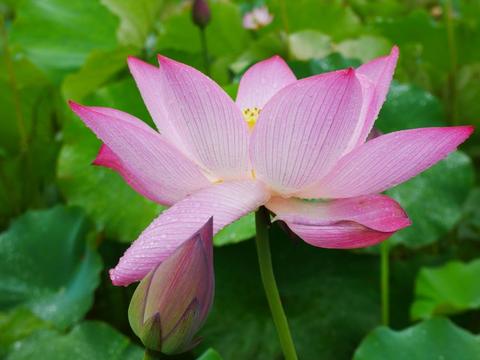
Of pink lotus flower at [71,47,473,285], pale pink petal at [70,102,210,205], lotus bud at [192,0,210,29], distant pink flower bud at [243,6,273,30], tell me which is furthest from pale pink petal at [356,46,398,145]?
distant pink flower bud at [243,6,273,30]

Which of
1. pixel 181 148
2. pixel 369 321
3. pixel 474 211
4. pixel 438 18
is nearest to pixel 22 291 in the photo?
pixel 369 321

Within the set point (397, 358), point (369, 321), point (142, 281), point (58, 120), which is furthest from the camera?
point (58, 120)

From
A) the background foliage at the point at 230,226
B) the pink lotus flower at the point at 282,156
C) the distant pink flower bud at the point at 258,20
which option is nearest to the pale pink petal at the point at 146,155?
the pink lotus flower at the point at 282,156

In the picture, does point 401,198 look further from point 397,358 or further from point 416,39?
point 416,39

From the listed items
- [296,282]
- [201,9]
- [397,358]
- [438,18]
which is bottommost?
[438,18]

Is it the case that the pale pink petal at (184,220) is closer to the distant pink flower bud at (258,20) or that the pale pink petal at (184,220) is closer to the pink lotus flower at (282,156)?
the pink lotus flower at (282,156)

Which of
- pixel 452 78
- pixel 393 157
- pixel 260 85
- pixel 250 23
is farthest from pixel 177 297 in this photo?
pixel 250 23

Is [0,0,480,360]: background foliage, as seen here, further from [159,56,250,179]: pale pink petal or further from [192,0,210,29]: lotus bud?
[159,56,250,179]: pale pink petal
